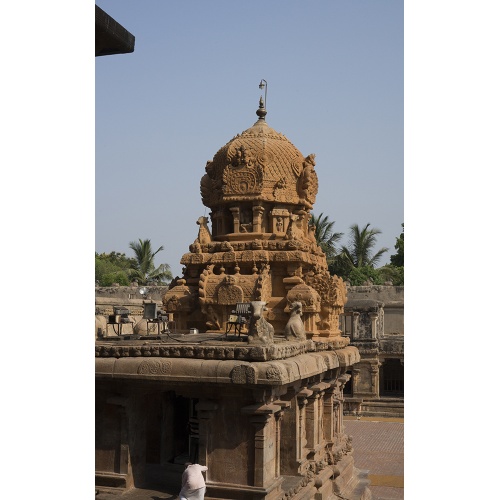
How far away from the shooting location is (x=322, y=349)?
46.0 ft

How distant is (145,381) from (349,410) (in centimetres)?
2047

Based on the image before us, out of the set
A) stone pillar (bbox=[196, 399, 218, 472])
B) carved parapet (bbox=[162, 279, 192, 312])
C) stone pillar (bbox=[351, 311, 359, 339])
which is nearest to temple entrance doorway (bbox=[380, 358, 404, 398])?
stone pillar (bbox=[351, 311, 359, 339])

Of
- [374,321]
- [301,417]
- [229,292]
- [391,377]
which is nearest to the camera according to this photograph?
[301,417]

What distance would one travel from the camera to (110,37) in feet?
12.8

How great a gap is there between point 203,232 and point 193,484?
8412 mm

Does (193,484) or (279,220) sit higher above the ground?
(279,220)

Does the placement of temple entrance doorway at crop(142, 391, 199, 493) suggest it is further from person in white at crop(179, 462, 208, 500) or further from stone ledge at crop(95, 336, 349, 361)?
person in white at crop(179, 462, 208, 500)

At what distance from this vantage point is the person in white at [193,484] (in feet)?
29.7

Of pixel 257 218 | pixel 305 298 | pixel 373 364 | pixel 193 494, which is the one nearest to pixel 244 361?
pixel 193 494

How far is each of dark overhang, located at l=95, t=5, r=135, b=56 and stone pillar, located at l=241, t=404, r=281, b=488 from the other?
6.70 meters

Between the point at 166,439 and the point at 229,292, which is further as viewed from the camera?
the point at 229,292

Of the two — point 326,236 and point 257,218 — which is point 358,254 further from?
point 257,218

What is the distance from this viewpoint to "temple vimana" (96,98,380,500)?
9.84 m

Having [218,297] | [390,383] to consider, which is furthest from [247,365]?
[390,383]
